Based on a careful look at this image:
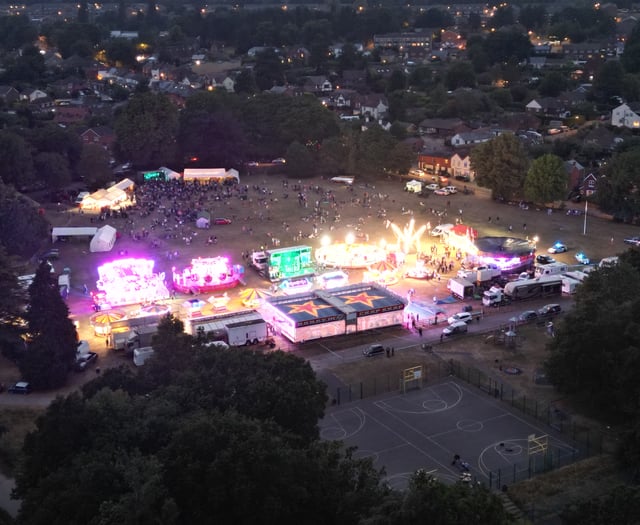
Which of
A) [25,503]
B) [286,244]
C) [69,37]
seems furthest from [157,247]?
[69,37]

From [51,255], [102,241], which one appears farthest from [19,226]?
[102,241]

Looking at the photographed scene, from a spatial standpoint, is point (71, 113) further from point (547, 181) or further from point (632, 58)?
point (632, 58)

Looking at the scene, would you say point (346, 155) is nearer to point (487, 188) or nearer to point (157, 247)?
point (487, 188)

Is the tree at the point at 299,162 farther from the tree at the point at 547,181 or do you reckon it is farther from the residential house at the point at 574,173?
the residential house at the point at 574,173

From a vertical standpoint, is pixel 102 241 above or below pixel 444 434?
above

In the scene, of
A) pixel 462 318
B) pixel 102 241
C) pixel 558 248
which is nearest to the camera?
pixel 462 318

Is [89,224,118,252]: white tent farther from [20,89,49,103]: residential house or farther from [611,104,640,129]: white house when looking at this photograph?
[611,104,640,129]: white house

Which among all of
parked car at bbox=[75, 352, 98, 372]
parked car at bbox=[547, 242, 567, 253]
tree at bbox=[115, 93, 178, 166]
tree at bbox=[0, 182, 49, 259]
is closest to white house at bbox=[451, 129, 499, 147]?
tree at bbox=[115, 93, 178, 166]

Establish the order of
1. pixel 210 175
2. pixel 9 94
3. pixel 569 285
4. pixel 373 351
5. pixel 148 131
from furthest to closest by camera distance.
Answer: pixel 9 94, pixel 148 131, pixel 210 175, pixel 569 285, pixel 373 351
